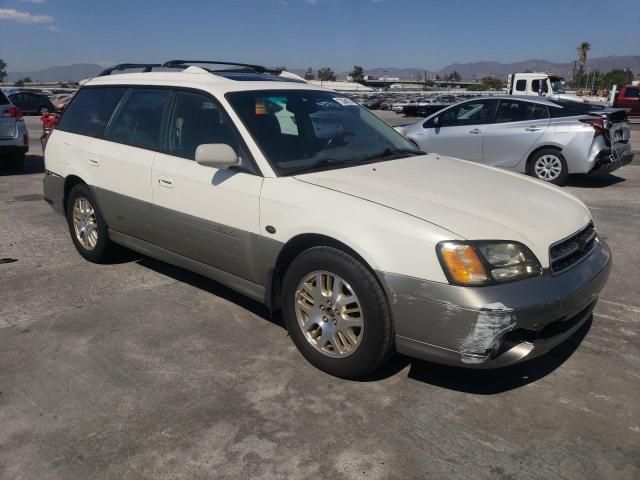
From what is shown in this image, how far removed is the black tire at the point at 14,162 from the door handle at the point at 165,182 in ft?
25.9

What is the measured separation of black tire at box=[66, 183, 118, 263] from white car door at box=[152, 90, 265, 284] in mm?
866

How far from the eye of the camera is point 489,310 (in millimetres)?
2691

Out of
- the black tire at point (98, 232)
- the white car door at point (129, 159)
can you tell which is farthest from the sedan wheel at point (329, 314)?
the black tire at point (98, 232)

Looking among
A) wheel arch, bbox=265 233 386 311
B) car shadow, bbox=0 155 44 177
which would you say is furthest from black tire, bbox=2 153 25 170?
wheel arch, bbox=265 233 386 311

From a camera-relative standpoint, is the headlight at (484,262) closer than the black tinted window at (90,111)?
Yes

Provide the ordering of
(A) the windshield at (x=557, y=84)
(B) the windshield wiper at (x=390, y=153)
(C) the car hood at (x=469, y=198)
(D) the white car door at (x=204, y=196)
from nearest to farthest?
(C) the car hood at (x=469, y=198) < (D) the white car door at (x=204, y=196) < (B) the windshield wiper at (x=390, y=153) < (A) the windshield at (x=557, y=84)

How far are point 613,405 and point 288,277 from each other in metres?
1.90

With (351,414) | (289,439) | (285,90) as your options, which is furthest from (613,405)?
(285,90)

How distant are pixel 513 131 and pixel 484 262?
7.44m

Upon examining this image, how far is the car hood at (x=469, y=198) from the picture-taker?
9.66 feet

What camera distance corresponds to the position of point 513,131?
9.54 meters

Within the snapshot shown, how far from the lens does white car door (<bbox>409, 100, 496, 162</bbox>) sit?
391 inches

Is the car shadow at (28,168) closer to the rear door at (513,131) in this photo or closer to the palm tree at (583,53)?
the rear door at (513,131)

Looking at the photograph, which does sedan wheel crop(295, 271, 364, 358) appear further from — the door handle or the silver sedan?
the silver sedan
